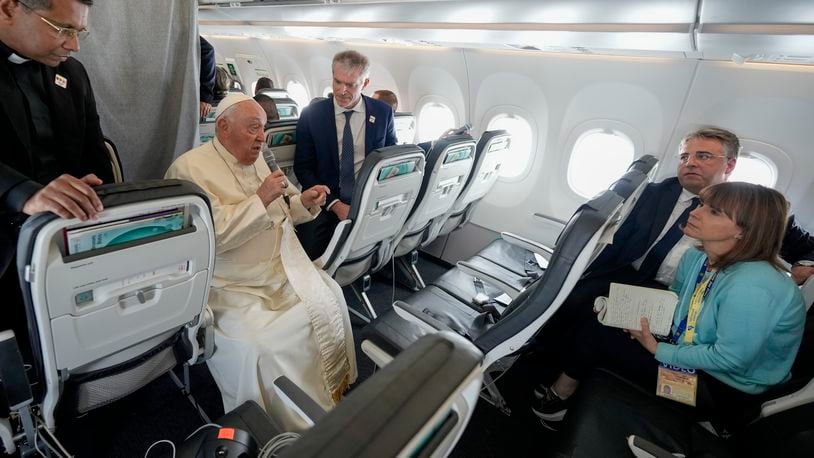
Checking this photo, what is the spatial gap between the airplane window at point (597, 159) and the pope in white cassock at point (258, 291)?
278 cm

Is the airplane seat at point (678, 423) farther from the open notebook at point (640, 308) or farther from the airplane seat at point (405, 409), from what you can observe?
the airplane seat at point (405, 409)

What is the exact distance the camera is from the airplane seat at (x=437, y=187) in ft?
9.73

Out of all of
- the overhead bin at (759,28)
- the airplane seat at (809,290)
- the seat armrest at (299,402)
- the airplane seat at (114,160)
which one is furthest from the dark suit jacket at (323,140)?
the airplane seat at (809,290)

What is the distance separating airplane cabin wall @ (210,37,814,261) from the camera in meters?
2.72

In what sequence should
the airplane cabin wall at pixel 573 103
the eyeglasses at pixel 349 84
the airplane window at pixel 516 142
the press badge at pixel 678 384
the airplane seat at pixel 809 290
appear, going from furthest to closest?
the airplane window at pixel 516 142
the eyeglasses at pixel 349 84
the airplane cabin wall at pixel 573 103
the airplane seat at pixel 809 290
the press badge at pixel 678 384

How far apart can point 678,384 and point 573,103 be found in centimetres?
267

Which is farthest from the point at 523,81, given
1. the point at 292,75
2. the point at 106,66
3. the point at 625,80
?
the point at 292,75

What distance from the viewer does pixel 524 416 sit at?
2721 millimetres

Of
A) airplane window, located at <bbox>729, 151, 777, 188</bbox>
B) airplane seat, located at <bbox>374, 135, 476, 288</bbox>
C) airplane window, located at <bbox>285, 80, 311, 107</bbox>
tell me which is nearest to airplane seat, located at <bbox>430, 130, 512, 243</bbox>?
airplane seat, located at <bbox>374, 135, 476, 288</bbox>

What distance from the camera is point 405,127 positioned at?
5000 mm

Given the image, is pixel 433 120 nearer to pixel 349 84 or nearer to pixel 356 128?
pixel 356 128

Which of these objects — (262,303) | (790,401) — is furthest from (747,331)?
(262,303)

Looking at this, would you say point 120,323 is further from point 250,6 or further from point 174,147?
point 250,6

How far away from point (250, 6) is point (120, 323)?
317 centimetres
